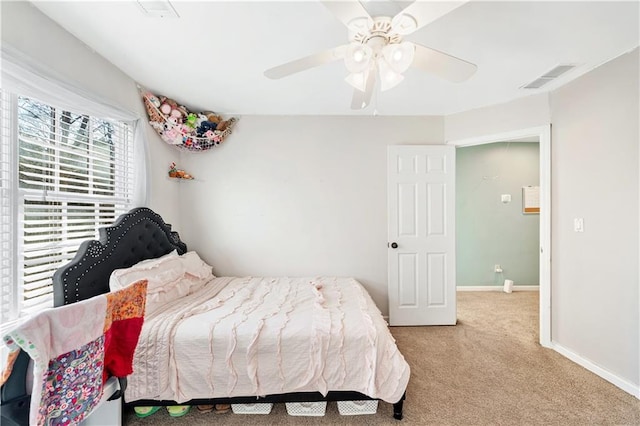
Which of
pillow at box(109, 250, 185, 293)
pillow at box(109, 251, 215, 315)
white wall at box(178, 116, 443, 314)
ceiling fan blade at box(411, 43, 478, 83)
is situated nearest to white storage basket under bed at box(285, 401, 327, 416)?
pillow at box(109, 251, 215, 315)

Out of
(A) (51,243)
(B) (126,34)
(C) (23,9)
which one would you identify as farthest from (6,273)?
(B) (126,34)

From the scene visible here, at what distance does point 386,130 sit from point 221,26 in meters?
2.05

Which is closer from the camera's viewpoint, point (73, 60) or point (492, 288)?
point (73, 60)

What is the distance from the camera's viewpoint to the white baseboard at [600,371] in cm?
187

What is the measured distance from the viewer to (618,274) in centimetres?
199

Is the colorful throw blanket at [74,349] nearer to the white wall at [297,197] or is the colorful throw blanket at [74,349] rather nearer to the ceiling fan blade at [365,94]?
the ceiling fan blade at [365,94]

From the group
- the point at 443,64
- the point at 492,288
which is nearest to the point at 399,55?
the point at 443,64

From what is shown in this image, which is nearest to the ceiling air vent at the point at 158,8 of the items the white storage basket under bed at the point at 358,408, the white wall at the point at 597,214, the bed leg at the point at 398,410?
the white storage basket under bed at the point at 358,408

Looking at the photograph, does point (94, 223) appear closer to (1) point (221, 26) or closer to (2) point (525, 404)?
(1) point (221, 26)

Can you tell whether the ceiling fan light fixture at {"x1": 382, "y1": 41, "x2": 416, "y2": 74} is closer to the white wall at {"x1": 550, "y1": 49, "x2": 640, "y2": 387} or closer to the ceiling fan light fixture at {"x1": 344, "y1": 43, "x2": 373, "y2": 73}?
the ceiling fan light fixture at {"x1": 344, "y1": 43, "x2": 373, "y2": 73}

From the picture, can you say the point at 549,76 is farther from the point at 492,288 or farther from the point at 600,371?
the point at 492,288

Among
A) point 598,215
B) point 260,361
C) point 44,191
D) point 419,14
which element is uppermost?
point 419,14

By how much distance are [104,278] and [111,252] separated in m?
0.18

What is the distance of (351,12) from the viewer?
3.62ft
